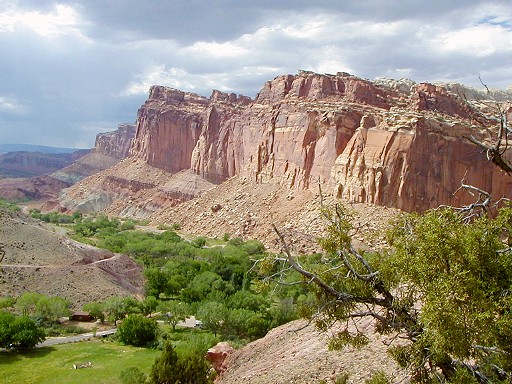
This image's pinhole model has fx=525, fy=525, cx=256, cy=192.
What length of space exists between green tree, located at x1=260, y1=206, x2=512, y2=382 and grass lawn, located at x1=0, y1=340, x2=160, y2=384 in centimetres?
1935

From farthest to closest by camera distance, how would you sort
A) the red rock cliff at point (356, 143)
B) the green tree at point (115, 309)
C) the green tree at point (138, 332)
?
the red rock cliff at point (356, 143) < the green tree at point (115, 309) < the green tree at point (138, 332)

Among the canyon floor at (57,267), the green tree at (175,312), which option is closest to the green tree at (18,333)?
the green tree at (175,312)

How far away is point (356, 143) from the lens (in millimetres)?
63781

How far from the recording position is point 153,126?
127 m

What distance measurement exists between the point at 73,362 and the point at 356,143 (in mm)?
43417

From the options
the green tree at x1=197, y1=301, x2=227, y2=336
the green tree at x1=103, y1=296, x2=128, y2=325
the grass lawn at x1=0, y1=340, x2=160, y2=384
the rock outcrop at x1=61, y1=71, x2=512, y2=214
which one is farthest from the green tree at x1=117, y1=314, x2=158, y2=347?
the rock outcrop at x1=61, y1=71, x2=512, y2=214

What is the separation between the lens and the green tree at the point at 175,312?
37941 millimetres

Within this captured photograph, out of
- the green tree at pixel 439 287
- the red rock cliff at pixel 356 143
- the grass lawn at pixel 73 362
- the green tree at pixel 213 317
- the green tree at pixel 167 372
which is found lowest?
the grass lawn at pixel 73 362

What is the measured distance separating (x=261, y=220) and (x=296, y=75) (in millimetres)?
27450

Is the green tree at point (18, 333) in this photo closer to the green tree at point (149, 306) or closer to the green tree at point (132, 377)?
the green tree at point (149, 306)

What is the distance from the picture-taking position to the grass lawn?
27578 millimetres

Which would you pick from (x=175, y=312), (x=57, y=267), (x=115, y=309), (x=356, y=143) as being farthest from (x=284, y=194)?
(x=175, y=312)

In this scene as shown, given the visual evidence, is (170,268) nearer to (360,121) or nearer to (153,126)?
(360,121)

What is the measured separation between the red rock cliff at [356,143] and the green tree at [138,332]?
2702 cm
